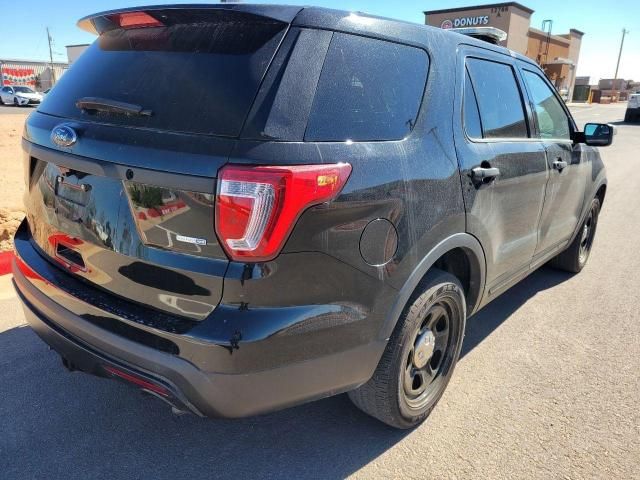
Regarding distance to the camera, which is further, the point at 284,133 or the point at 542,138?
the point at 542,138

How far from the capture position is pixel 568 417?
277cm

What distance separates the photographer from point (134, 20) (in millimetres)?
2227

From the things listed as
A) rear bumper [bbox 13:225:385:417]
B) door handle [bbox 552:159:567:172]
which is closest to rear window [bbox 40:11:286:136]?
rear bumper [bbox 13:225:385:417]

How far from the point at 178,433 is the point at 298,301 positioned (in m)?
1.17

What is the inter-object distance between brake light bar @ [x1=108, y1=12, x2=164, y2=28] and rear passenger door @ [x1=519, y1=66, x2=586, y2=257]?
2443 millimetres

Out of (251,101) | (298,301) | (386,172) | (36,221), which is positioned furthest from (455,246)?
(36,221)

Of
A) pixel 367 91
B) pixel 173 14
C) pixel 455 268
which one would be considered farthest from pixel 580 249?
pixel 173 14

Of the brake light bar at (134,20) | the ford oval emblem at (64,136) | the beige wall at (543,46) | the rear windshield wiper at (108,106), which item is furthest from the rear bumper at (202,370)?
the beige wall at (543,46)

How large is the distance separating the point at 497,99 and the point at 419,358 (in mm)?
1605

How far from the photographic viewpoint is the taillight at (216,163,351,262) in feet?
5.63

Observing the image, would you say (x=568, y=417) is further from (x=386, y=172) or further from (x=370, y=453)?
(x=386, y=172)

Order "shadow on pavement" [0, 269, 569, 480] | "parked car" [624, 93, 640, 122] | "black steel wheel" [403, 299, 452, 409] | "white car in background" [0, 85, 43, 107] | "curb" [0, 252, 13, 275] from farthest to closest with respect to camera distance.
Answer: "white car in background" [0, 85, 43, 107] → "parked car" [624, 93, 640, 122] → "curb" [0, 252, 13, 275] → "black steel wheel" [403, 299, 452, 409] → "shadow on pavement" [0, 269, 569, 480]

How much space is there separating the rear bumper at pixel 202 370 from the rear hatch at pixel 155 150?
170 millimetres

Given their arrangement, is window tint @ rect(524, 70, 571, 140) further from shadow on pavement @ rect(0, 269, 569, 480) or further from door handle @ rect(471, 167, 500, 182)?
shadow on pavement @ rect(0, 269, 569, 480)
